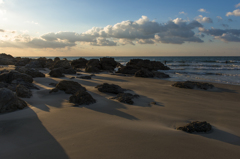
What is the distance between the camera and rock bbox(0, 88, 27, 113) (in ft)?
11.6

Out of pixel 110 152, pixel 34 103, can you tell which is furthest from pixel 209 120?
pixel 34 103

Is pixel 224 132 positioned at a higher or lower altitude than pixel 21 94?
lower

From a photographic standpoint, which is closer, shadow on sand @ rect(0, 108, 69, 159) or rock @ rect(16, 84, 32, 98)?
shadow on sand @ rect(0, 108, 69, 159)

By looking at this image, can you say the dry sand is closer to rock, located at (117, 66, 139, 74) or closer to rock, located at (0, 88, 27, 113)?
rock, located at (0, 88, 27, 113)

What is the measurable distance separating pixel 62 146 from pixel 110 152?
29.7 inches

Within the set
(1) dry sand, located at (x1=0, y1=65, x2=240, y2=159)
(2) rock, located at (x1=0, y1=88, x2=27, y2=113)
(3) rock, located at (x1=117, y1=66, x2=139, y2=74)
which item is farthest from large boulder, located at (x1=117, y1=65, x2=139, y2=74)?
(2) rock, located at (x1=0, y1=88, x2=27, y2=113)

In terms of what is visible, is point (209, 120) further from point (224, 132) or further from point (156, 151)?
point (156, 151)

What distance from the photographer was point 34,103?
4.46 m

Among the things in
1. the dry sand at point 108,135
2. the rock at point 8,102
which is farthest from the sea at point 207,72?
the rock at point 8,102

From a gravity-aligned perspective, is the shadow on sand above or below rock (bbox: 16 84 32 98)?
below

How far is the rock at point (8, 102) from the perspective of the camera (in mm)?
3537

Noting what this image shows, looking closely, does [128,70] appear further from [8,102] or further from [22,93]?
[8,102]

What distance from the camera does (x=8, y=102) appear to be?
367 cm

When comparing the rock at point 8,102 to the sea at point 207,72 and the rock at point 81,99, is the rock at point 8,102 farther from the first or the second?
the sea at point 207,72
